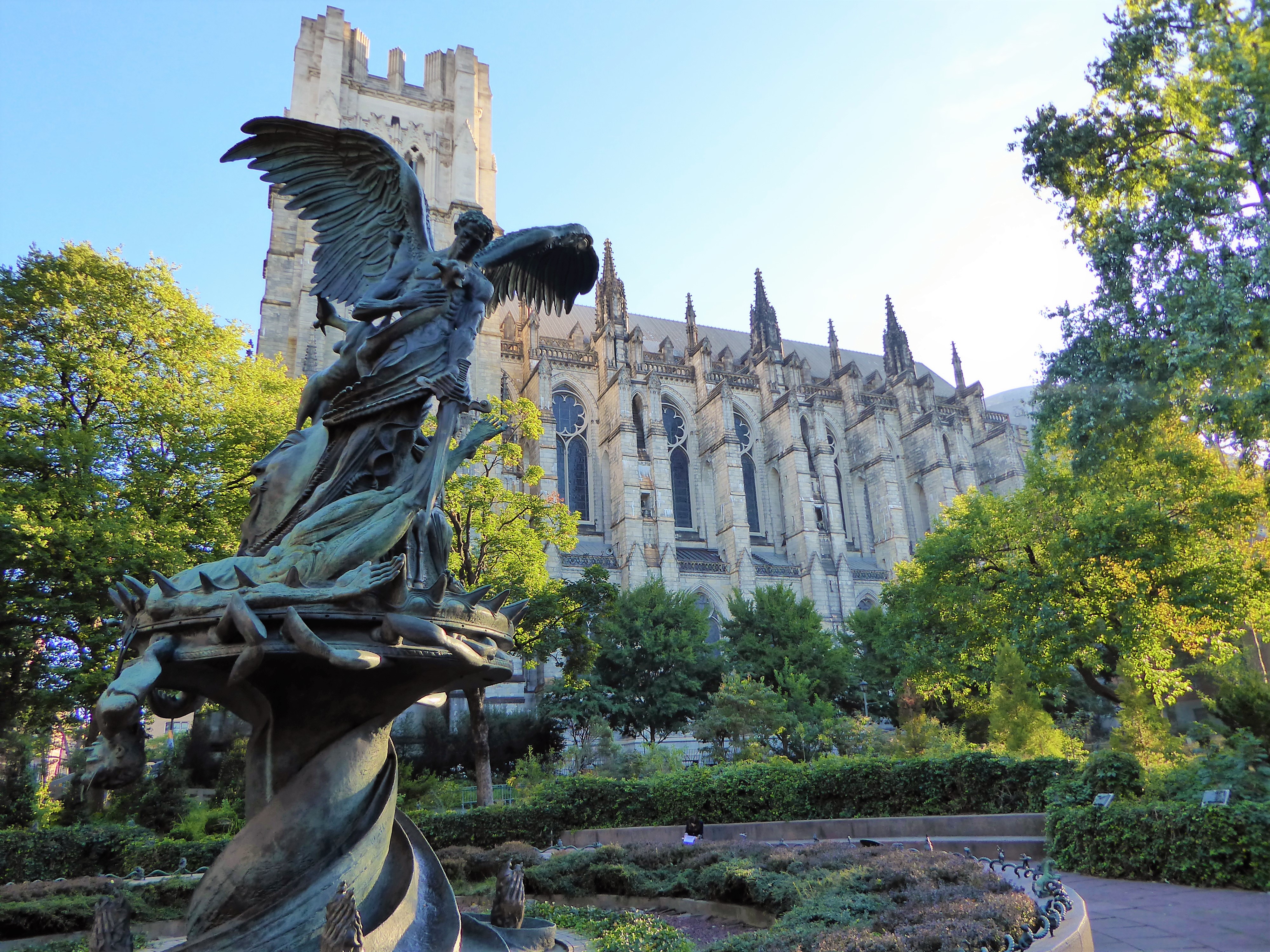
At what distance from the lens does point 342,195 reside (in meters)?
5.48

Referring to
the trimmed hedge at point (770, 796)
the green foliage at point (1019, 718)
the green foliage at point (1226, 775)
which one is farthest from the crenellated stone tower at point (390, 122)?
the green foliage at point (1226, 775)

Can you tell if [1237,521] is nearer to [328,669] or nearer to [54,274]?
[328,669]

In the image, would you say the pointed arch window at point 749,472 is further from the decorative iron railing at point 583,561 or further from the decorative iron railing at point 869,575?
the decorative iron railing at point 583,561

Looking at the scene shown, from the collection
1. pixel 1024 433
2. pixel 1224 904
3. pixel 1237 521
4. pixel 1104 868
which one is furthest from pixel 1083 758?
pixel 1024 433

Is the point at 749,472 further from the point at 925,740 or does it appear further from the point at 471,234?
the point at 471,234

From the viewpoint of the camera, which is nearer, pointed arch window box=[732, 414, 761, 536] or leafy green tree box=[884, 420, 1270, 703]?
leafy green tree box=[884, 420, 1270, 703]

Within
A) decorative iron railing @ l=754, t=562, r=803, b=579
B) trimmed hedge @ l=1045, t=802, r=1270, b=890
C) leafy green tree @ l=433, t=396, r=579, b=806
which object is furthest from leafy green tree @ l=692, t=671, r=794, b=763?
decorative iron railing @ l=754, t=562, r=803, b=579

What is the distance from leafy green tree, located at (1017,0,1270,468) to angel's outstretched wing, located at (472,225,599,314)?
9580 millimetres

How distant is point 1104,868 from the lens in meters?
8.48

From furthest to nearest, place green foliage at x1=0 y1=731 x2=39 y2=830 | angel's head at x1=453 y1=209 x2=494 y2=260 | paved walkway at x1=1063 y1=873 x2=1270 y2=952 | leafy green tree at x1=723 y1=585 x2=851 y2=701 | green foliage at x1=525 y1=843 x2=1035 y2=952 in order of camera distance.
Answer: leafy green tree at x1=723 y1=585 x2=851 y2=701 → green foliage at x1=0 y1=731 x2=39 y2=830 → paved walkway at x1=1063 y1=873 x2=1270 y2=952 → angel's head at x1=453 y1=209 x2=494 y2=260 → green foliage at x1=525 y1=843 x2=1035 y2=952

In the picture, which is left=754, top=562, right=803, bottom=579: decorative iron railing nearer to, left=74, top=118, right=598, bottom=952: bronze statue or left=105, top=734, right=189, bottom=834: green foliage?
left=105, top=734, right=189, bottom=834: green foliage

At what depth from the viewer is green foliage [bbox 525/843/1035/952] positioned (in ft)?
14.5

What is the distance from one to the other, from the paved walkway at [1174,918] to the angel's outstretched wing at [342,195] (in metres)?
6.74

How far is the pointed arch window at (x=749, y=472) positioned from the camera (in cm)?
4047
